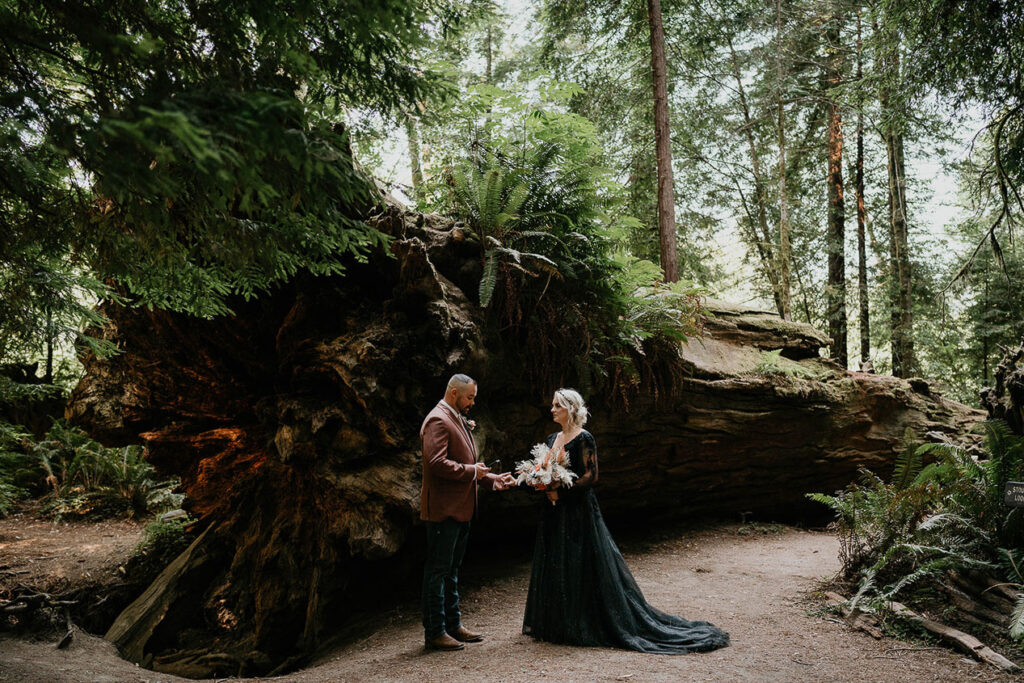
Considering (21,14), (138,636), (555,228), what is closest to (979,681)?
(555,228)

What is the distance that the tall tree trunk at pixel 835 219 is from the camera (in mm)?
15102

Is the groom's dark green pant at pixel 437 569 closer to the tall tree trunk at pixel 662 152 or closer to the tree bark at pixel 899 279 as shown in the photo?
the tall tree trunk at pixel 662 152

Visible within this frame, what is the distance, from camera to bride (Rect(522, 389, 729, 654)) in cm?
493

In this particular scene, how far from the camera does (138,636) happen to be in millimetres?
7535

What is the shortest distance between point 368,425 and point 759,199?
13.7 metres

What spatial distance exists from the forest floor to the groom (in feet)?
1.19

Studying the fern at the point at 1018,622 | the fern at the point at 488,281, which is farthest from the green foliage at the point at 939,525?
the fern at the point at 488,281

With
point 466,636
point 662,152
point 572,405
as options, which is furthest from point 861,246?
point 466,636

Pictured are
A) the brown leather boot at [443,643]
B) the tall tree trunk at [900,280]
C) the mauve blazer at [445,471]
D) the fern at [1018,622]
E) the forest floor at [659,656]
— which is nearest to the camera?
the forest floor at [659,656]

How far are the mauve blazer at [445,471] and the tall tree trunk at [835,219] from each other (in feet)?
44.4

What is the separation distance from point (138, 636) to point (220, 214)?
6698mm

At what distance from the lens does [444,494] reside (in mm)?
5012

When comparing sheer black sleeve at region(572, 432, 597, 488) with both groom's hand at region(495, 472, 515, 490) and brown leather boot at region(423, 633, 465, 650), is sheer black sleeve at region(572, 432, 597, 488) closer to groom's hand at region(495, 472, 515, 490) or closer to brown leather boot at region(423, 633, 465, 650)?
groom's hand at region(495, 472, 515, 490)

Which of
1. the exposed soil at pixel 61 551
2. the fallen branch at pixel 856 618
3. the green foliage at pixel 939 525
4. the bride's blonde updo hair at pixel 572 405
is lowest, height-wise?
the exposed soil at pixel 61 551
